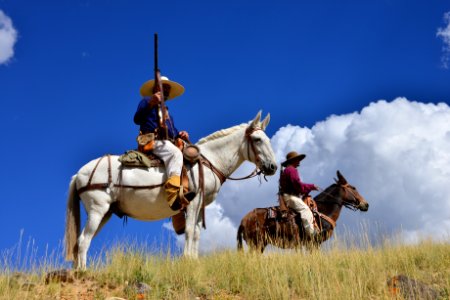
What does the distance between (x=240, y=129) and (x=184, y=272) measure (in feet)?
11.7

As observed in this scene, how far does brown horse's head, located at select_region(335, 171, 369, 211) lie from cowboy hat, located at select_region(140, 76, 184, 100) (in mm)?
5349

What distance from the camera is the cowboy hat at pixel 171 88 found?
34.2 ft

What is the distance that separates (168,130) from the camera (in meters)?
9.85

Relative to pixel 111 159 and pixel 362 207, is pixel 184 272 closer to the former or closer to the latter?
pixel 111 159

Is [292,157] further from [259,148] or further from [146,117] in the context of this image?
Result: [146,117]

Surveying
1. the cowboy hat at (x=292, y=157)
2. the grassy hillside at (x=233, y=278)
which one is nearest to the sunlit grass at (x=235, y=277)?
the grassy hillside at (x=233, y=278)

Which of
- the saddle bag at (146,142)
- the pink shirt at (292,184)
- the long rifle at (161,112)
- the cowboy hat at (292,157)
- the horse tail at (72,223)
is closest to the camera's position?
the horse tail at (72,223)

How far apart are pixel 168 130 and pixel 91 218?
2299 mm

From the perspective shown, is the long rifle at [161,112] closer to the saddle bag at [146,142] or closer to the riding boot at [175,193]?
the saddle bag at [146,142]

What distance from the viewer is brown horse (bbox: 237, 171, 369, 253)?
40.2 ft

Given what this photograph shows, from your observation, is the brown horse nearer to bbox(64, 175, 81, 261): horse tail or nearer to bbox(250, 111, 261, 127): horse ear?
bbox(250, 111, 261, 127): horse ear

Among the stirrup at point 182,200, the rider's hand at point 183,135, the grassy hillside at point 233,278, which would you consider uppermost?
the rider's hand at point 183,135

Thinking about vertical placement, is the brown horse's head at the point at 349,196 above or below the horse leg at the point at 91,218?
above

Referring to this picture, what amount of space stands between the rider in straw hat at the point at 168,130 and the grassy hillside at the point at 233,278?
3.89ft
